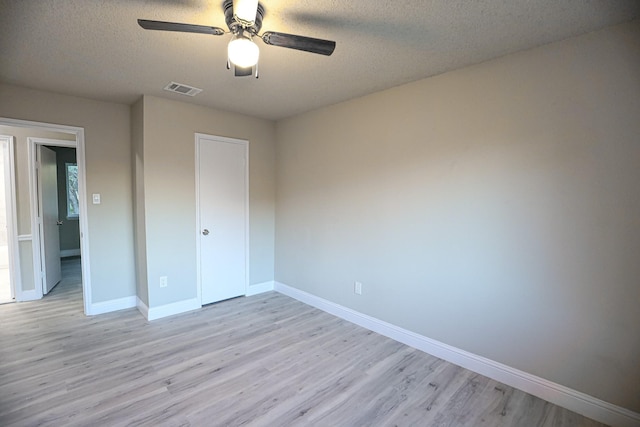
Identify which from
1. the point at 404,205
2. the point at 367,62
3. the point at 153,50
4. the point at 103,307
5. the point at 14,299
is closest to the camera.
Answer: the point at 153,50

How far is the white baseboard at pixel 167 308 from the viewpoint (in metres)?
3.32

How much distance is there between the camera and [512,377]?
7.26ft

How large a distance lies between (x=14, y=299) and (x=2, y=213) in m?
3.51

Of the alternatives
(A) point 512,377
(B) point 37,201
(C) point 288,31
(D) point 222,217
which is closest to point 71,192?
(B) point 37,201

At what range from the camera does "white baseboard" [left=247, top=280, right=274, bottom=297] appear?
4.16m

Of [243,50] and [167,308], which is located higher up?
[243,50]

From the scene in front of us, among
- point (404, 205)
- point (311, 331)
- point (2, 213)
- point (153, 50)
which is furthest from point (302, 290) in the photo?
point (2, 213)

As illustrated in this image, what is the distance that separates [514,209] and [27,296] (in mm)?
5619

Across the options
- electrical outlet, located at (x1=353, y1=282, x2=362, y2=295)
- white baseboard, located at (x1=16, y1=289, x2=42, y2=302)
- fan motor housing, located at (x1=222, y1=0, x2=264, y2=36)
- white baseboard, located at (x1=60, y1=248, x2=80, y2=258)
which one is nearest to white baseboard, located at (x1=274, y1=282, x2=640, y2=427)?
electrical outlet, located at (x1=353, y1=282, x2=362, y2=295)

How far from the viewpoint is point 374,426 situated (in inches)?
72.4

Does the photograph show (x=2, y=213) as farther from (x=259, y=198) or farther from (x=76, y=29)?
(x=76, y=29)

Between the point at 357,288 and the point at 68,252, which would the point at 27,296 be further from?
the point at 357,288

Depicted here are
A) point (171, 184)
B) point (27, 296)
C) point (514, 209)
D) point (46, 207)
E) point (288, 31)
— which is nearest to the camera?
point (288, 31)

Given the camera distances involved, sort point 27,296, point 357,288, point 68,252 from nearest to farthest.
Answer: point 357,288
point 27,296
point 68,252
